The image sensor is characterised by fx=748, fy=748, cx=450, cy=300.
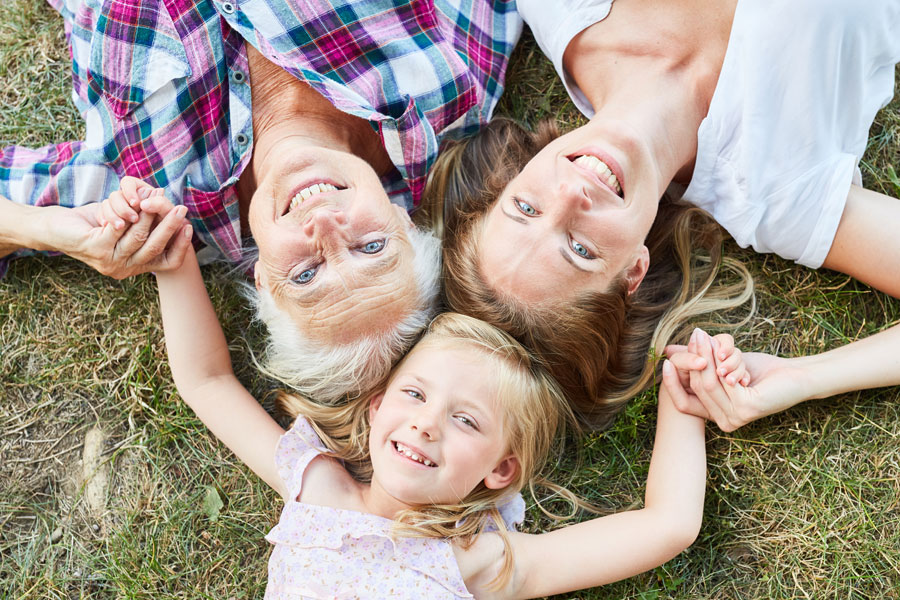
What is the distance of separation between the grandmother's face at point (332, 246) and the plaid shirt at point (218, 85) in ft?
1.32

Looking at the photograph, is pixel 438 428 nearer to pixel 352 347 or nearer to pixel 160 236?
pixel 352 347

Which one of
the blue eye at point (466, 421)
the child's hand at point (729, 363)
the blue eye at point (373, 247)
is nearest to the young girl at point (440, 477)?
the blue eye at point (466, 421)

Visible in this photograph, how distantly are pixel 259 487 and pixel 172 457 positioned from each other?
0.46 m

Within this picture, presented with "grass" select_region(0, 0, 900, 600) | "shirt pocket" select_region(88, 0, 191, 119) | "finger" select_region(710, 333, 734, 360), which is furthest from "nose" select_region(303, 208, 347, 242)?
"finger" select_region(710, 333, 734, 360)

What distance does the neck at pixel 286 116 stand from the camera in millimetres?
3322

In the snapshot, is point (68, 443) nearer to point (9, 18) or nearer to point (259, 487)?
point (259, 487)

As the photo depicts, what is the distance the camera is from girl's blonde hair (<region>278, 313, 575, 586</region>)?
310cm

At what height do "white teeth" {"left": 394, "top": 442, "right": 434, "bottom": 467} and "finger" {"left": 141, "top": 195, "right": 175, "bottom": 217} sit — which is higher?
"finger" {"left": 141, "top": 195, "right": 175, "bottom": 217}

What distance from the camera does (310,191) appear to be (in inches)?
119

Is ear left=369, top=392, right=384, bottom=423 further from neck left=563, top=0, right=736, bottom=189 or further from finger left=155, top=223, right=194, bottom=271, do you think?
neck left=563, top=0, right=736, bottom=189

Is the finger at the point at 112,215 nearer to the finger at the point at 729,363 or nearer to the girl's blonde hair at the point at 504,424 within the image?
the girl's blonde hair at the point at 504,424

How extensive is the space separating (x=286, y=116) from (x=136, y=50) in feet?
2.31

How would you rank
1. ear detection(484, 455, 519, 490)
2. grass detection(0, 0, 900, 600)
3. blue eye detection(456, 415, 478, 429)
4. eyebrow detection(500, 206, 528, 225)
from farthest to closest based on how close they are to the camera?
1. grass detection(0, 0, 900, 600)
2. ear detection(484, 455, 519, 490)
3. blue eye detection(456, 415, 478, 429)
4. eyebrow detection(500, 206, 528, 225)

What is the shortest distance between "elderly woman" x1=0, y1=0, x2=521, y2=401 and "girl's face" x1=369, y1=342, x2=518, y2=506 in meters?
0.19
